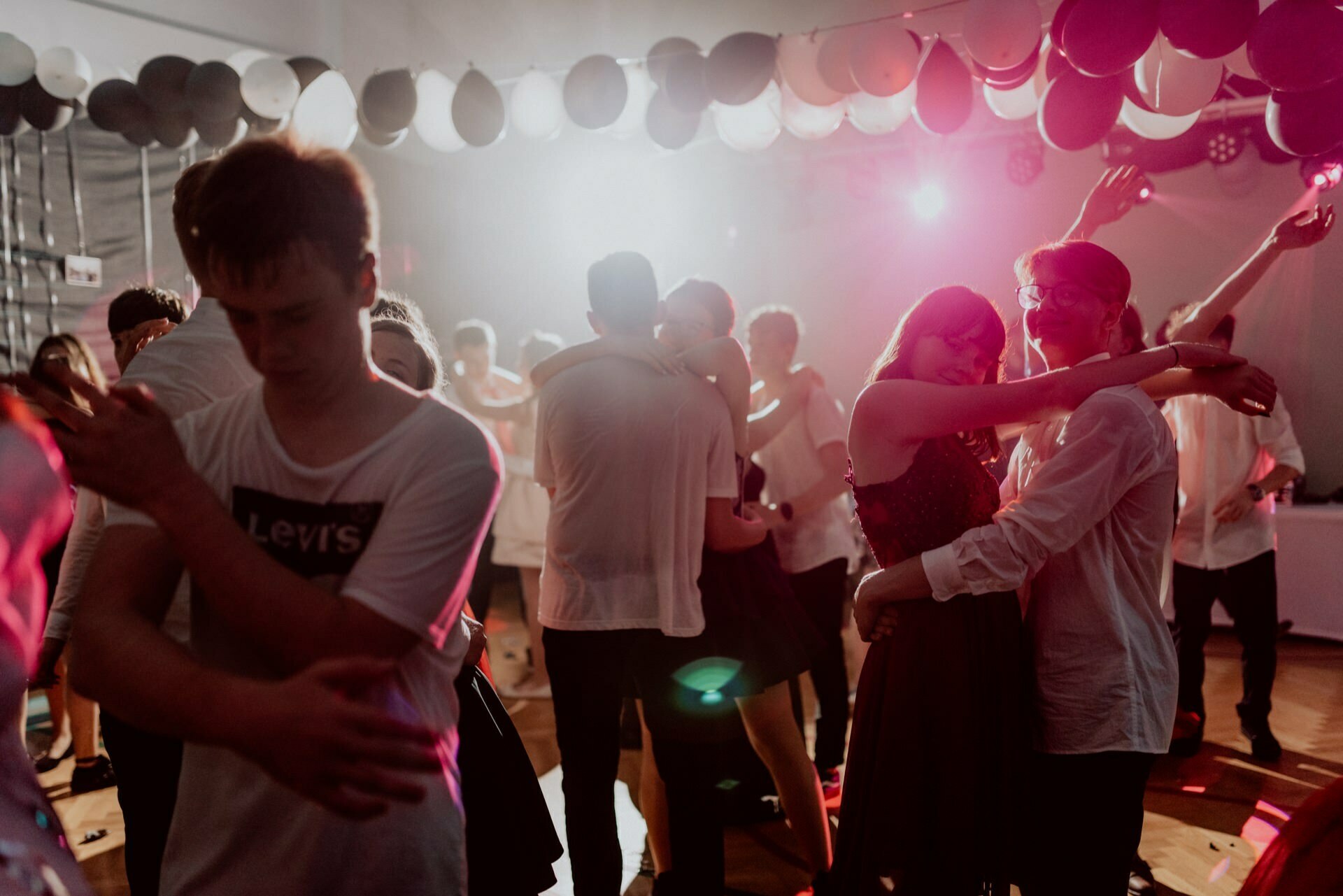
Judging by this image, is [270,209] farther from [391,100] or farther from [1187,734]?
[1187,734]

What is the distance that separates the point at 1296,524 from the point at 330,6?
687 centimetres

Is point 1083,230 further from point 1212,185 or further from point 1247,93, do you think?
point 1212,185

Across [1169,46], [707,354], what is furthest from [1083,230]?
[1169,46]

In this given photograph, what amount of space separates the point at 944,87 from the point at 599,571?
2.34 metres

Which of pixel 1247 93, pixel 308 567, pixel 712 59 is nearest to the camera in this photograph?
pixel 308 567

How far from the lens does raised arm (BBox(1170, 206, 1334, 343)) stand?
1811 millimetres

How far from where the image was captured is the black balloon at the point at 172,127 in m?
3.91

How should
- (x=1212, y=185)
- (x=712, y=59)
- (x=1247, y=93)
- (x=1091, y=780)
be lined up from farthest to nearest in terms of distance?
(x=1212, y=185) < (x=1247, y=93) < (x=712, y=59) < (x=1091, y=780)

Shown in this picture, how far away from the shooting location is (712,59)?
3.55m

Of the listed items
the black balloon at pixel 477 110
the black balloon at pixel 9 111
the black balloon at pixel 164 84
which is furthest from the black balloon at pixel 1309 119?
A: the black balloon at pixel 9 111

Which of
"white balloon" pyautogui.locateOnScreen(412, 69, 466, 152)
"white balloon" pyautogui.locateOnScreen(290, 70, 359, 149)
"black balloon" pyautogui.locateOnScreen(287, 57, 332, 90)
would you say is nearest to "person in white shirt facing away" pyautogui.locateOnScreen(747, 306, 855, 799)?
"white balloon" pyautogui.locateOnScreen(412, 69, 466, 152)

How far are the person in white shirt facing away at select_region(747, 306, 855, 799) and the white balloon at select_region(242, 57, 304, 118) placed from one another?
221cm

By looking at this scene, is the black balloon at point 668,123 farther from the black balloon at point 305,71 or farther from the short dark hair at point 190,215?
the short dark hair at point 190,215

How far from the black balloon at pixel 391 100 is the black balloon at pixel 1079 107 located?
2535 millimetres
